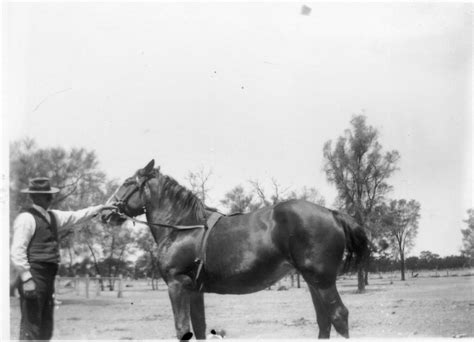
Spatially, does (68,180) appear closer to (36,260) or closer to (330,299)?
(36,260)

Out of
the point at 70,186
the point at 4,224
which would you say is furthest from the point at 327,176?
the point at 4,224

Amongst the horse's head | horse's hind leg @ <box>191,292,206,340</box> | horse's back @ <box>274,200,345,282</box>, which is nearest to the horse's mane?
the horse's head

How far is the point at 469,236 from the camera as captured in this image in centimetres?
1206

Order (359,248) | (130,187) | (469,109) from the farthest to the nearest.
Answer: (469,109)
(130,187)
(359,248)

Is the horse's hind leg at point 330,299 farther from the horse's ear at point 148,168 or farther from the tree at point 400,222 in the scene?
the tree at point 400,222

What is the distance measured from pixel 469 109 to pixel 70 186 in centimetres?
1172

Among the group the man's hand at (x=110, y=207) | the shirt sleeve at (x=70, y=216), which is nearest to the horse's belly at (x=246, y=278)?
the man's hand at (x=110, y=207)

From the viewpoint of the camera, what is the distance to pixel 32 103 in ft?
24.7

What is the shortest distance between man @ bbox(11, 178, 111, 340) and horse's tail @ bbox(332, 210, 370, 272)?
326 centimetres

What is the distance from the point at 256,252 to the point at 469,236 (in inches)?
360

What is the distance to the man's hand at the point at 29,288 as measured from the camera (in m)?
4.55

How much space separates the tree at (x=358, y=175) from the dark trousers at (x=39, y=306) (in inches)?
388

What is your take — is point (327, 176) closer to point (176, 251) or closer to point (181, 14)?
point (181, 14)

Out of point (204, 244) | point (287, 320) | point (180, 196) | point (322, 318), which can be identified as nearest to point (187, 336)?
point (204, 244)
